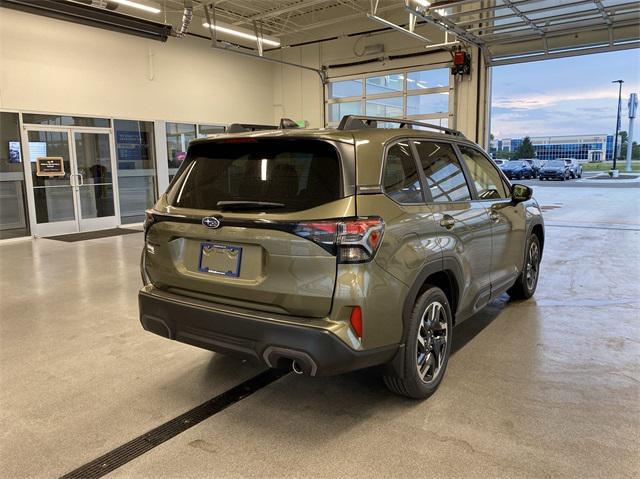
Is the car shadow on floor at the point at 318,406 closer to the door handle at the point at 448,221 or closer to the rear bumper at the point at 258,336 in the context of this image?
the rear bumper at the point at 258,336

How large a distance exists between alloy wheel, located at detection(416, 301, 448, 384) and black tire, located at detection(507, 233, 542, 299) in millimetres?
1828

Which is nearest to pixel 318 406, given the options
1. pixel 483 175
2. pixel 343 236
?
pixel 343 236

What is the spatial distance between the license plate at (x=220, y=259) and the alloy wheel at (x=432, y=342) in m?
1.02

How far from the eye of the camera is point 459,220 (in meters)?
3.02

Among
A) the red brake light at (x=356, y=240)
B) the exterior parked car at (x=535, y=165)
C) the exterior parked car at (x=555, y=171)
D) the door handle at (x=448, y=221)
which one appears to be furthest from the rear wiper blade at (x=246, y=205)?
the exterior parked car at (x=535, y=165)

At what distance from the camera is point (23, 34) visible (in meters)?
9.12

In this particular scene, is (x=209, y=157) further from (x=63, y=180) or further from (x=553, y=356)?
(x=63, y=180)

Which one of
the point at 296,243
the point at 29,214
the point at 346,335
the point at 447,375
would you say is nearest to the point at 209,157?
the point at 296,243

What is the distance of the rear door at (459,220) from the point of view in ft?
9.39

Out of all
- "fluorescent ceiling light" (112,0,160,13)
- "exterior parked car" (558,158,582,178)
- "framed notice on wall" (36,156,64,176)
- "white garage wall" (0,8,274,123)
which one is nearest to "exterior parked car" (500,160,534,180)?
"exterior parked car" (558,158,582,178)

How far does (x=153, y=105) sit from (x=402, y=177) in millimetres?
10384

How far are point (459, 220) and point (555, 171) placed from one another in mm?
26792

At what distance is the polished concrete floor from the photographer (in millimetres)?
2201

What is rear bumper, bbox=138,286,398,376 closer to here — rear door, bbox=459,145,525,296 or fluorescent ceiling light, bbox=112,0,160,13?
rear door, bbox=459,145,525,296
